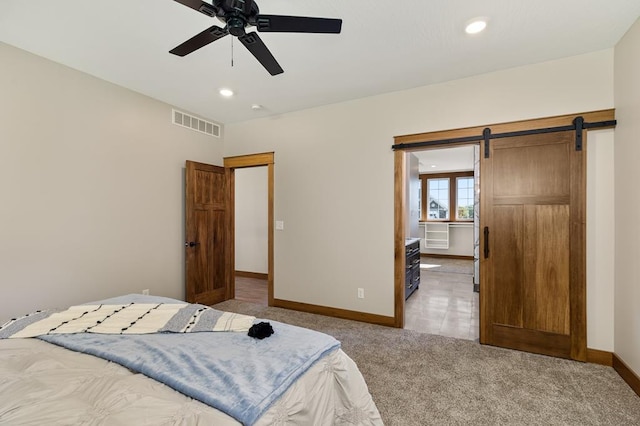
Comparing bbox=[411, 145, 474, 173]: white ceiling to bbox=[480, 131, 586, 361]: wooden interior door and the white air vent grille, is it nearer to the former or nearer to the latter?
bbox=[480, 131, 586, 361]: wooden interior door

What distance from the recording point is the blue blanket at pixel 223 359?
106 centimetres

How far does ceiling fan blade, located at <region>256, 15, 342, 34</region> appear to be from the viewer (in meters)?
1.63

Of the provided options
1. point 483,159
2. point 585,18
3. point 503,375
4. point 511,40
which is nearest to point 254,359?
point 503,375

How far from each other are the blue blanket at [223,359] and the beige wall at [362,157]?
2106 millimetres

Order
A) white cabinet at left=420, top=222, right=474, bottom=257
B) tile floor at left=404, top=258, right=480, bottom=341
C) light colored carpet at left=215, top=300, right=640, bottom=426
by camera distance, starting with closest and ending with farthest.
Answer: light colored carpet at left=215, top=300, right=640, bottom=426, tile floor at left=404, top=258, right=480, bottom=341, white cabinet at left=420, top=222, right=474, bottom=257

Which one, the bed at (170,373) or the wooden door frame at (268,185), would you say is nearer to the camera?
the bed at (170,373)

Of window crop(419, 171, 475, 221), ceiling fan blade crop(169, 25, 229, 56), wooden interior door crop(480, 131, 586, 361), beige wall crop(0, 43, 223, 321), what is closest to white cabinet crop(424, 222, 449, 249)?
window crop(419, 171, 475, 221)

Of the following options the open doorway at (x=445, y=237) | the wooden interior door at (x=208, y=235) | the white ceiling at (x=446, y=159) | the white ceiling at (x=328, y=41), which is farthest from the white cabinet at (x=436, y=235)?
the wooden interior door at (x=208, y=235)

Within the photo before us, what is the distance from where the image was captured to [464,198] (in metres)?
8.77

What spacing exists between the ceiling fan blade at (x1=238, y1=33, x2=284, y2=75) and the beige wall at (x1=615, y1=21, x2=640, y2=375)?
2.73 metres

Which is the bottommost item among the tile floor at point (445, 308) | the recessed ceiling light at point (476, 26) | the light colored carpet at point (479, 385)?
the tile floor at point (445, 308)

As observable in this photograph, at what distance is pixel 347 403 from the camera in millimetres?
1470

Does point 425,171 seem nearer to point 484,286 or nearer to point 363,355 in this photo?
point 484,286

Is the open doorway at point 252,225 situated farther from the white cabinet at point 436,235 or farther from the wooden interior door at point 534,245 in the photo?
the white cabinet at point 436,235
